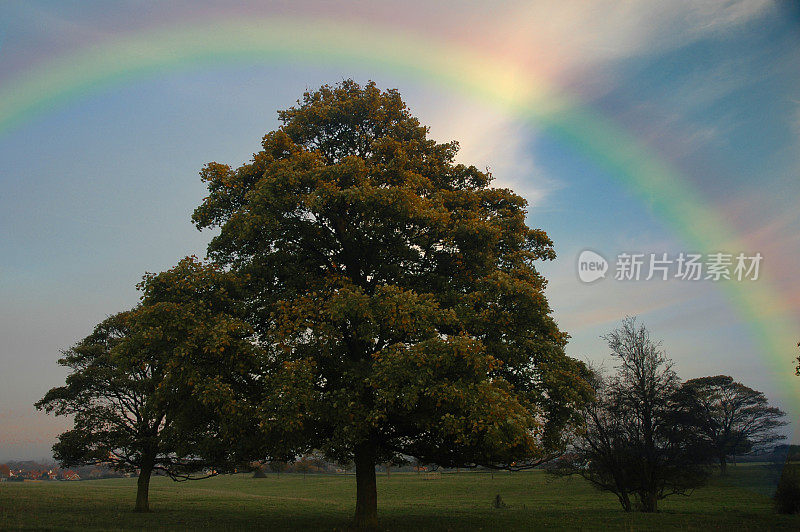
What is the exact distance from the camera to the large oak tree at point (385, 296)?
54.4ft

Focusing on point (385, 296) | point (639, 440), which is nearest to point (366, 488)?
point (385, 296)

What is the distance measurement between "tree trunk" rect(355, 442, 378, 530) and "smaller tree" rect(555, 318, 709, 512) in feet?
53.3

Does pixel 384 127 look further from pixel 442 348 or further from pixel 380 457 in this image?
pixel 380 457

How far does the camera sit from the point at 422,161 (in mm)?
24484

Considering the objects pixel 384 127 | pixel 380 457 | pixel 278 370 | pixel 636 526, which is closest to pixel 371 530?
pixel 380 457

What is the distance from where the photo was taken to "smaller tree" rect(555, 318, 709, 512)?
3222 cm

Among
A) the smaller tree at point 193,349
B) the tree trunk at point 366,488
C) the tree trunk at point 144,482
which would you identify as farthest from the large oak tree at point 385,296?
the tree trunk at point 144,482

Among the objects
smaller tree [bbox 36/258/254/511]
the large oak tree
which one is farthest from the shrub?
smaller tree [bbox 36/258/254/511]

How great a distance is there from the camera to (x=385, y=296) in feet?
59.4

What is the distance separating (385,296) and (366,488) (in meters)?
9.12

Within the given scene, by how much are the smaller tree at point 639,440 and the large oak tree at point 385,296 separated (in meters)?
14.6

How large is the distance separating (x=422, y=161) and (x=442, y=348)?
1147 centimetres

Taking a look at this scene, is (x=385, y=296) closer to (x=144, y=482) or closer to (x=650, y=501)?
(x=650, y=501)

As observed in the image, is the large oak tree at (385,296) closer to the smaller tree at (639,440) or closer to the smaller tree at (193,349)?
the smaller tree at (193,349)
